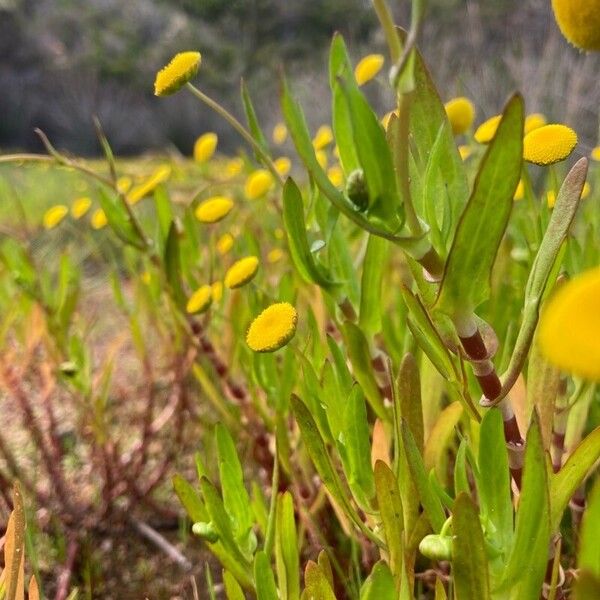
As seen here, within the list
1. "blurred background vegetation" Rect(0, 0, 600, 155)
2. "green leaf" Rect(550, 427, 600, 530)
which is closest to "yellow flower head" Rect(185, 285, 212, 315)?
"green leaf" Rect(550, 427, 600, 530)

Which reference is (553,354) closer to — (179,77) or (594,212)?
(179,77)

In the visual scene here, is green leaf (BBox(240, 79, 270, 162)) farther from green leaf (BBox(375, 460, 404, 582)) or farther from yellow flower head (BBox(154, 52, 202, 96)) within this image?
green leaf (BBox(375, 460, 404, 582))

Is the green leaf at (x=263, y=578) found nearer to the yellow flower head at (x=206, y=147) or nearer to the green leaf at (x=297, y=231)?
the green leaf at (x=297, y=231)

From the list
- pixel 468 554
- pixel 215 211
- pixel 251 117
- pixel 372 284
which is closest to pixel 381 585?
pixel 468 554

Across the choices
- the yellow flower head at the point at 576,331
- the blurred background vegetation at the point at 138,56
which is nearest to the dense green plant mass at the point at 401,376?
the yellow flower head at the point at 576,331

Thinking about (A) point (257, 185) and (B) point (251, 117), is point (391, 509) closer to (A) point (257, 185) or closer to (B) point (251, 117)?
(B) point (251, 117)

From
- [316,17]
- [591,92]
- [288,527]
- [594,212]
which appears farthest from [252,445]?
[316,17]
